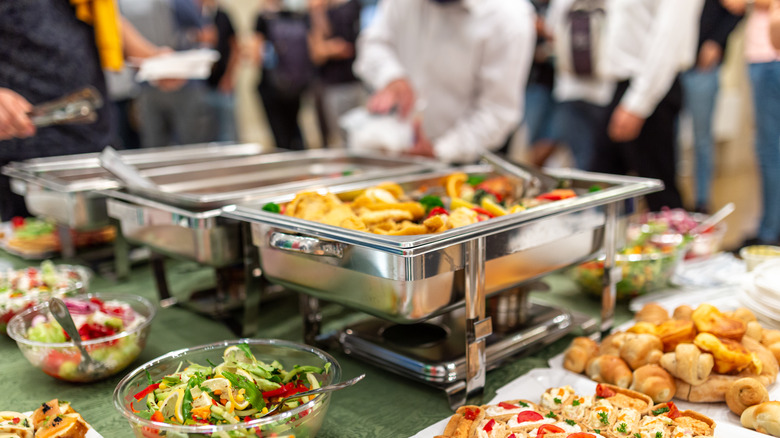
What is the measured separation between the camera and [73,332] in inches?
39.6

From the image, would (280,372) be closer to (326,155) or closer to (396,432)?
(396,432)

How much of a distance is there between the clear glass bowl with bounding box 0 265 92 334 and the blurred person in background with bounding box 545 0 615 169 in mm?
2216

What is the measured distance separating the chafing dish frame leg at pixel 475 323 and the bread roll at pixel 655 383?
0.24m

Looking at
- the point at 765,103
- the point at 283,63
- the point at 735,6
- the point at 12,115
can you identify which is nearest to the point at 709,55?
the point at 735,6

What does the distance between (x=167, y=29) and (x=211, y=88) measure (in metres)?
0.92

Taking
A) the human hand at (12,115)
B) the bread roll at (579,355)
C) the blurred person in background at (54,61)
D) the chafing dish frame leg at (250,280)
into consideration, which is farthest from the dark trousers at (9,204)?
the bread roll at (579,355)

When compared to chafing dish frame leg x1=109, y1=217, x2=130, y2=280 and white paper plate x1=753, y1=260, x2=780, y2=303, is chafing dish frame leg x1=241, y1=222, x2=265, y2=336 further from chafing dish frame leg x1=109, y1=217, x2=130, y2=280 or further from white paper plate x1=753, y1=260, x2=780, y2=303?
white paper plate x1=753, y1=260, x2=780, y2=303

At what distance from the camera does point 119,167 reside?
1358 millimetres

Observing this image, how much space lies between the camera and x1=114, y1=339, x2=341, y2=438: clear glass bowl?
28.2 inches

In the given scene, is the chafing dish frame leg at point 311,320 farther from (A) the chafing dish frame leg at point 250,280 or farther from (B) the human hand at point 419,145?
(B) the human hand at point 419,145

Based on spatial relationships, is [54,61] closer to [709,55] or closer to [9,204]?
[9,204]

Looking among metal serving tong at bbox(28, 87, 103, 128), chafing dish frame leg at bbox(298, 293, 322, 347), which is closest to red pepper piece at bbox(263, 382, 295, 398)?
chafing dish frame leg at bbox(298, 293, 322, 347)

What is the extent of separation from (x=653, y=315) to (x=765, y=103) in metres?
2.04

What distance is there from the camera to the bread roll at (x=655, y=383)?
0.94m
